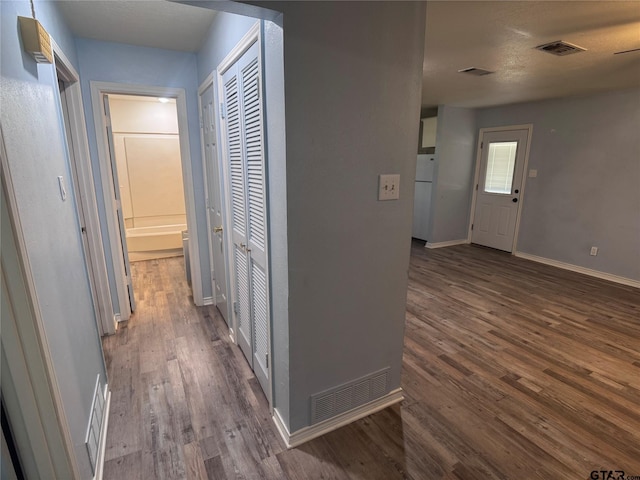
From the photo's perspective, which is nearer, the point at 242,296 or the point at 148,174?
the point at 242,296

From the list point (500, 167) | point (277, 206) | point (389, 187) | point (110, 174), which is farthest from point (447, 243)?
point (110, 174)

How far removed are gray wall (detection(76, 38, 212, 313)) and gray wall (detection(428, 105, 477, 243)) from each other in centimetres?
382

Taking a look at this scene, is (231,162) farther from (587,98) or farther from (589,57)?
(587,98)

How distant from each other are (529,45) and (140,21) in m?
2.77

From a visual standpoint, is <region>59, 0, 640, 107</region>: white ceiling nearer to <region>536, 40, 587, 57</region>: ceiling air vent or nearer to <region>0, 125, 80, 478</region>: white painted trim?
<region>536, 40, 587, 57</region>: ceiling air vent

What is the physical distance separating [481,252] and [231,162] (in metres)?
4.52

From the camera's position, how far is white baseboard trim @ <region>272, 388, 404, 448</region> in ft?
5.63

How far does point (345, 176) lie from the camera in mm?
1530

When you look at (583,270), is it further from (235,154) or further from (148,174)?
(148,174)

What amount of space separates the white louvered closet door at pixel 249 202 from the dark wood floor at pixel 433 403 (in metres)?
0.35

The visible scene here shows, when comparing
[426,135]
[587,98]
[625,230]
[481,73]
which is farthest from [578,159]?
[426,135]

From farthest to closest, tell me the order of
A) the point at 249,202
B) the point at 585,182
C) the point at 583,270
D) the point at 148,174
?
the point at 148,174 → the point at 583,270 → the point at 585,182 → the point at 249,202

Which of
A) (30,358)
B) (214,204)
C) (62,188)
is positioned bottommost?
(30,358)

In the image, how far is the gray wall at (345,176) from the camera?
1368 mm
